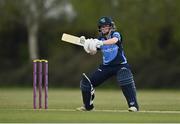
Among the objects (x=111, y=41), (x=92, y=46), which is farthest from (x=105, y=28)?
(x=92, y=46)

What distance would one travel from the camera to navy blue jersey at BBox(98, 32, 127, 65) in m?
17.7

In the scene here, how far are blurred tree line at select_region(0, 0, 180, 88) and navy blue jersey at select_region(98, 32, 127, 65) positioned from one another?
31.6m

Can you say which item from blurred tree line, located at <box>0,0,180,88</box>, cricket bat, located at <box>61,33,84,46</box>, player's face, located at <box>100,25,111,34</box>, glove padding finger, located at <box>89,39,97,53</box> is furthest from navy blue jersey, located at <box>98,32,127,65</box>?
blurred tree line, located at <box>0,0,180,88</box>

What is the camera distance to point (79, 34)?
58.2 metres

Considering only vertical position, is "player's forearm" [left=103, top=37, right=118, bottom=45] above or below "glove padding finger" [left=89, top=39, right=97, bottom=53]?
above

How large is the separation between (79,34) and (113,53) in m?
40.4

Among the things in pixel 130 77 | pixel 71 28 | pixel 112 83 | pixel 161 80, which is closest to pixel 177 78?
pixel 161 80

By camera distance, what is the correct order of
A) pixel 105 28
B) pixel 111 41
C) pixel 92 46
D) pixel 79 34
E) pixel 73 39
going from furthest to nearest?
pixel 79 34, pixel 105 28, pixel 73 39, pixel 111 41, pixel 92 46

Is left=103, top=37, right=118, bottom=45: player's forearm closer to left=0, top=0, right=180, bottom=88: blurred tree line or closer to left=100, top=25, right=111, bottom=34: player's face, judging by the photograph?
left=100, top=25, right=111, bottom=34: player's face

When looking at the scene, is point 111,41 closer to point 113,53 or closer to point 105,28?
point 113,53

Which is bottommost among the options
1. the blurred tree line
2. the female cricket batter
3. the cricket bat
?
the female cricket batter

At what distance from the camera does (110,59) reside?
58.5 feet

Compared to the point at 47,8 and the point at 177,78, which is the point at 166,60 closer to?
the point at 177,78

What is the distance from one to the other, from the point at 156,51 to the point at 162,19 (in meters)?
2.26
